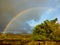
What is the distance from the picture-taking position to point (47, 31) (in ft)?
8.68

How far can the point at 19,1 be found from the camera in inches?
115

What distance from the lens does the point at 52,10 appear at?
2.89 metres

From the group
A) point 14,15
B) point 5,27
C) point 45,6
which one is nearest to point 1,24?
point 5,27

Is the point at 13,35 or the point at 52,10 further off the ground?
the point at 52,10

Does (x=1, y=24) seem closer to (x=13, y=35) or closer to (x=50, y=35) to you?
(x=13, y=35)

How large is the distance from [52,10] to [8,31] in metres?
0.84

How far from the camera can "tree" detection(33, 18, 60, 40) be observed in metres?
2.59

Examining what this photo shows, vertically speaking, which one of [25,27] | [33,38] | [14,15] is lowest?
[33,38]

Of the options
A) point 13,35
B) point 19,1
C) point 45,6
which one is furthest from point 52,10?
point 13,35

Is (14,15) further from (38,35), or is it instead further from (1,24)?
(38,35)

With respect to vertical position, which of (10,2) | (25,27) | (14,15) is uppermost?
(10,2)

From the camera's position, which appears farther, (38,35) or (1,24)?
(1,24)

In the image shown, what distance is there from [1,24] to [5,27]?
3.7 inches

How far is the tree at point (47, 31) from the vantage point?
2.59m
